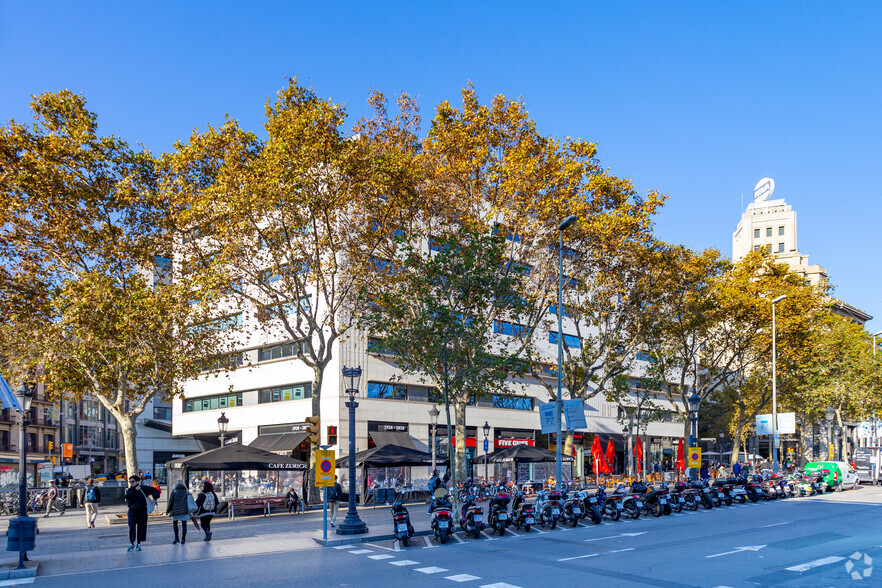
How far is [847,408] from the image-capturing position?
5909 centimetres

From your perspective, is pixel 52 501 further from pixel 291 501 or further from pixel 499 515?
pixel 499 515

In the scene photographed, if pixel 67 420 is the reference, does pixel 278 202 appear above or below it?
above

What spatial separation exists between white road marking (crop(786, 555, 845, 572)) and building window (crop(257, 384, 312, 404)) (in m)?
30.9

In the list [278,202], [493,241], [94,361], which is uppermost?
[278,202]

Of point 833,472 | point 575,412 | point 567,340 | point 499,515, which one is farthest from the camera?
point 567,340

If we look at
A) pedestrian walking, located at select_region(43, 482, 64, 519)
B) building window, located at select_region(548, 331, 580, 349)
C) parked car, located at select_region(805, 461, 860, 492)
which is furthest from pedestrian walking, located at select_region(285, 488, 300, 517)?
parked car, located at select_region(805, 461, 860, 492)

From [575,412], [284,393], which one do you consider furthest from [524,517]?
[284,393]

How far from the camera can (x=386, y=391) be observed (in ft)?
140

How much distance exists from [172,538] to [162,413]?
48.8 m

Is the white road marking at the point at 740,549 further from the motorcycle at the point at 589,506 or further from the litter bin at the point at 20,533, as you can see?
the litter bin at the point at 20,533

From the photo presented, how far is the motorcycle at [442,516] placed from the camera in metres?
18.7

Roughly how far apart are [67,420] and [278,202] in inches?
2343

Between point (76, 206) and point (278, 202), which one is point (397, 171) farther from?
point (76, 206)

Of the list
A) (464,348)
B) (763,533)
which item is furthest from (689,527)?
(464,348)
